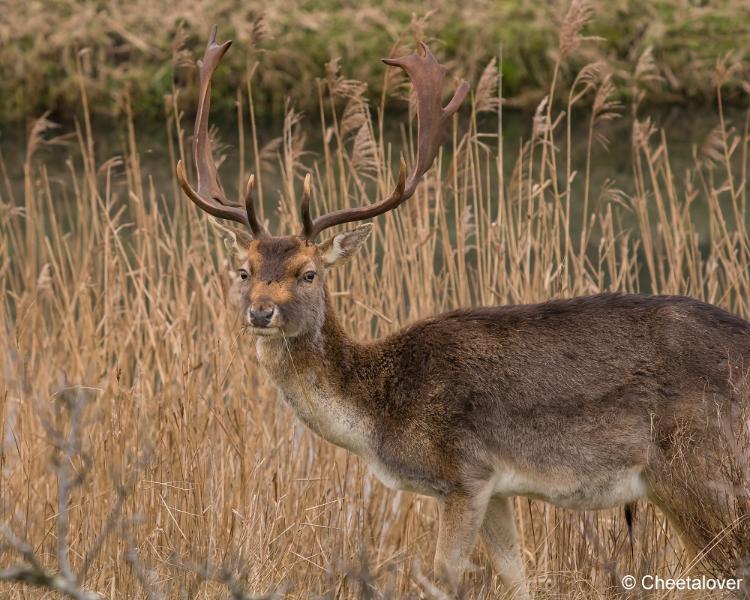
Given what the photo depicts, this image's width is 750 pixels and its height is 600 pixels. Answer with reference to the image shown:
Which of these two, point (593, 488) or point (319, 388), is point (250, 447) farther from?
point (593, 488)

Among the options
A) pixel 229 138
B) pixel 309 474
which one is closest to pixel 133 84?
pixel 229 138

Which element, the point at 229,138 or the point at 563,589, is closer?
the point at 563,589

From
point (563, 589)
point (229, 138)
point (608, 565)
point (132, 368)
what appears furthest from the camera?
point (229, 138)

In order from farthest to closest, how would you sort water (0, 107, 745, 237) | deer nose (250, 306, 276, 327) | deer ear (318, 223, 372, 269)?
water (0, 107, 745, 237) < deer ear (318, 223, 372, 269) < deer nose (250, 306, 276, 327)

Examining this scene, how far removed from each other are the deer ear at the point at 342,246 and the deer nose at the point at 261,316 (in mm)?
570

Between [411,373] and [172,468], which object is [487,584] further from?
[172,468]

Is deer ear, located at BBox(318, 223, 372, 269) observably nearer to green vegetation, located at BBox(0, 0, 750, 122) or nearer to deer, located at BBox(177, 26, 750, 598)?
deer, located at BBox(177, 26, 750, 598)

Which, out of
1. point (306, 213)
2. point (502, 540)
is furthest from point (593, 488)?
point (306, 213)

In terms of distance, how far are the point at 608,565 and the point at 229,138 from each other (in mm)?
13647

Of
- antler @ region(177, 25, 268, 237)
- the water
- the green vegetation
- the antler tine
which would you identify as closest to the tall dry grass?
antler @ region(177, 25, 268, 237)

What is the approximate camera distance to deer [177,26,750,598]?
16.5 ft

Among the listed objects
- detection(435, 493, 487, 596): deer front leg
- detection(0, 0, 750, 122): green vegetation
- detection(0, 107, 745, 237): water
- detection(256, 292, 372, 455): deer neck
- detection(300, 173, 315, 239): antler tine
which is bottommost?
detection(0, 107, 745, 237): water

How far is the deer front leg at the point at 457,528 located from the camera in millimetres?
5098

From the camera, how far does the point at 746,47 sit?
61.1 ft
